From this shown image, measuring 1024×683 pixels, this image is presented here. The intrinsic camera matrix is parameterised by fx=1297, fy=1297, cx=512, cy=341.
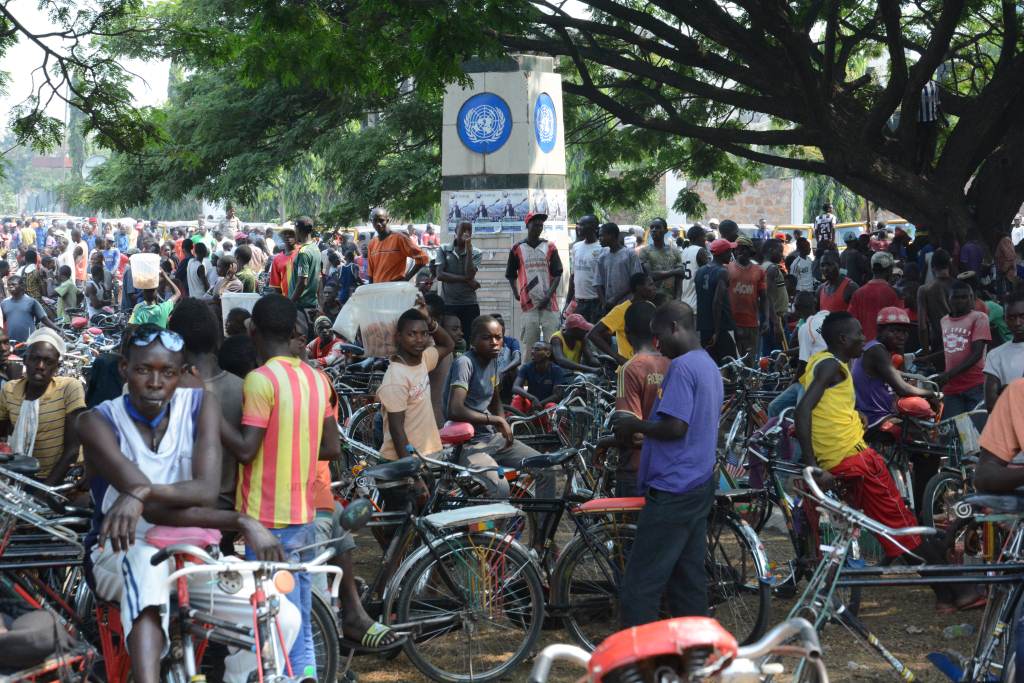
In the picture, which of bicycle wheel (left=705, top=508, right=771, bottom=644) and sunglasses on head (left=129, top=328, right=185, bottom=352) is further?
bicycle wheel (left=705, top=508, right=771, bottom=644)

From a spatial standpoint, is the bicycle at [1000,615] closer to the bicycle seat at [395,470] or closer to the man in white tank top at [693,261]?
the bicycle seat at [395,470]

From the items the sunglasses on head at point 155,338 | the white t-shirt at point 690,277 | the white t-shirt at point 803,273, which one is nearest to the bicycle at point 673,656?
the sunglasses on head at point 155,338

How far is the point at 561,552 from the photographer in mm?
6316

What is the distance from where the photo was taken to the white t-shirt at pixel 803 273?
62.0ft

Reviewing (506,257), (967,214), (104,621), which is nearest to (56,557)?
(104,621)

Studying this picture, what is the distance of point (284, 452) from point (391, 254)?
7689 millimetres

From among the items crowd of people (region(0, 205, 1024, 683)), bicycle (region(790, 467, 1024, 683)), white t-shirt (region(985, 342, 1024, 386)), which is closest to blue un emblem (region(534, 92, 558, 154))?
crowd of people (region(0, 205, 1024, 683))

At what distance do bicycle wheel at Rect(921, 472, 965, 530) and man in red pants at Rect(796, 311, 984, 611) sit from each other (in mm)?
872

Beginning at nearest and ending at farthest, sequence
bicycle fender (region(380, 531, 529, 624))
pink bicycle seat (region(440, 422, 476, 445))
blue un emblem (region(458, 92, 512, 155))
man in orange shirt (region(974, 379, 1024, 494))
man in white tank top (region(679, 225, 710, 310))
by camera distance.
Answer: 1. man in orange shirt (region(974, 379, 1024, 494))
2. bicycle fender (region(380, 531, 529, 624))
3. pink bicycle seat (region(440, 422, 476, 445))
4. blue un emblem (region(458, 92, 512, 155))
5. man in white tank top (region(679, 225, 710, 310))

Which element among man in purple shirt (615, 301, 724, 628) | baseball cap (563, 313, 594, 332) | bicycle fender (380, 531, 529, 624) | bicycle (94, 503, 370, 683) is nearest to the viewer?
bicycle (94, 503, 370, 683)

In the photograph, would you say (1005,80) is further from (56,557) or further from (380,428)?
(56,557)

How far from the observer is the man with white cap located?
22.0 ft

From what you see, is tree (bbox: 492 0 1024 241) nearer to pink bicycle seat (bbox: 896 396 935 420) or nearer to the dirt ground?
pink bicycle seat (bbox: 896 396 935 420)

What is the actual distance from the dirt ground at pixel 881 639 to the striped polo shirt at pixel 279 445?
4.86ft
